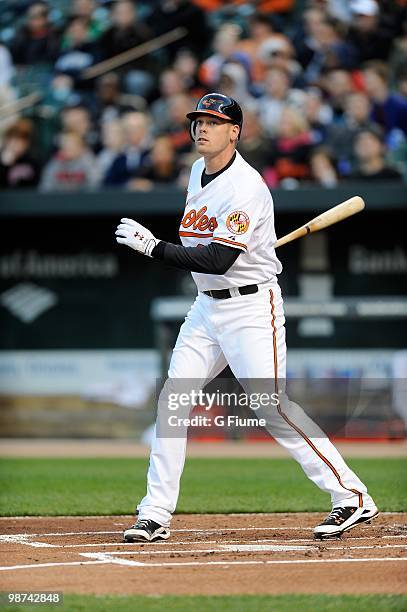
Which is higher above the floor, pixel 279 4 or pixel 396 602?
pixel 279 4

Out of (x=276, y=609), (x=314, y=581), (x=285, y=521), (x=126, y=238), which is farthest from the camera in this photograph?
(x=285, y=521)

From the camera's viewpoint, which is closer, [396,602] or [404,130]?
[396,602]

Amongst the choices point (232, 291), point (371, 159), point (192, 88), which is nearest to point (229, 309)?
point (232, 291)

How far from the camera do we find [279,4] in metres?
12.9

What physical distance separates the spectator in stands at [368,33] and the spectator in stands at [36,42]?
3.44m

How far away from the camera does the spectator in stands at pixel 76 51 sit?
12.9 metres

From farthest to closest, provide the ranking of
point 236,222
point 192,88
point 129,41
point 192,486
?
point 129,41 < point 192,88 < point 192,486 < point 236,222

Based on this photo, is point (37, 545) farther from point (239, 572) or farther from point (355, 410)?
point (355, 410)

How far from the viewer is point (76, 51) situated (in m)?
13.0

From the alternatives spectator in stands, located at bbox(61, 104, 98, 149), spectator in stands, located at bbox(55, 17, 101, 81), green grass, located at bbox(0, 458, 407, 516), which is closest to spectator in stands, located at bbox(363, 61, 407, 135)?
spectator in stands, located at bbox(61, 104, 98, 149)

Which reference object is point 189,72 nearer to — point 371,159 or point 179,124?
point 179,124

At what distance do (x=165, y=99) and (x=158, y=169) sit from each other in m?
0.84

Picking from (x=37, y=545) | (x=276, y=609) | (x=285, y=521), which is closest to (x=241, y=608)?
(x=276, y=609)

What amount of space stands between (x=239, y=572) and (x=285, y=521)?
1.64 metres
